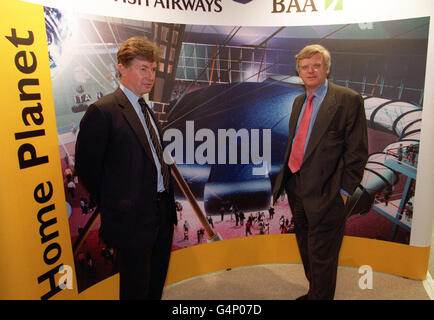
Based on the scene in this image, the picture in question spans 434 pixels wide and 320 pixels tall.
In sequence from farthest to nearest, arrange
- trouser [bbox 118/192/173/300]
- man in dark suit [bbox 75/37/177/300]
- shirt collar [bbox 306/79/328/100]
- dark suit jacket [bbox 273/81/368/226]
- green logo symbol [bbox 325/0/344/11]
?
green logo symbol [bbox 325/0/344/11] → shirt collar [bbox 306/79/328/100] → dark suit jacket [bbox 273/81/368/226] → trouser [bbox 118/192/173/300] → man in dark suit [bbox 75/37/177/300]

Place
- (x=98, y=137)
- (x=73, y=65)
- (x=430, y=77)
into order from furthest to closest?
1. (x=430, y=77)
2. (x=73, y=65)
3. (x=98, y=137)

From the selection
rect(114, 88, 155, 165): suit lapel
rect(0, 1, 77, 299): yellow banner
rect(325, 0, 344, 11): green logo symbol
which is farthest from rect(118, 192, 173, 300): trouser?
rect(325, 0, 344, 11): green logo symbol

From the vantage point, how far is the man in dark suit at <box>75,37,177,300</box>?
1591 mm

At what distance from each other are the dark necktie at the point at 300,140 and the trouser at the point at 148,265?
0.96 metres

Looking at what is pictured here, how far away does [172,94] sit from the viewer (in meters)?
2.51

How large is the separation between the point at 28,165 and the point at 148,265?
871mm

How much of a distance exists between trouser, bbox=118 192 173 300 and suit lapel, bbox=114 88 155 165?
335mm

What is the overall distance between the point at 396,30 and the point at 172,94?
191 cm

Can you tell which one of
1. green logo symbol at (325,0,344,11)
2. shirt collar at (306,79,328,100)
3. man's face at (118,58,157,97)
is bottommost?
shirt collar at (306,79,328,100)

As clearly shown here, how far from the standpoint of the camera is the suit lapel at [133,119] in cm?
164

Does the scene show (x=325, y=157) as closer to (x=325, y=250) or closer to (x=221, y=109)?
(x=325, y=250)

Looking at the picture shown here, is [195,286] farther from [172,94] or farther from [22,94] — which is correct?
[22,94]
